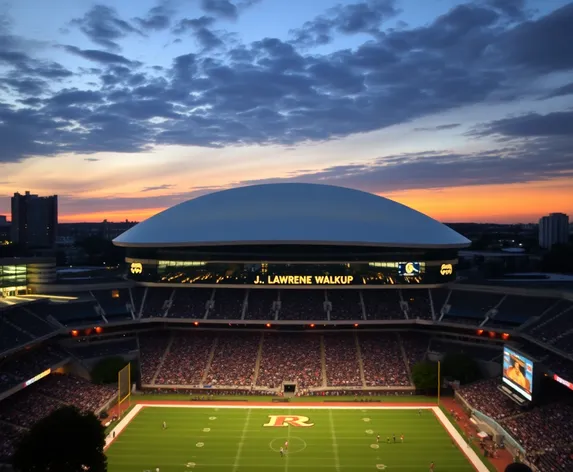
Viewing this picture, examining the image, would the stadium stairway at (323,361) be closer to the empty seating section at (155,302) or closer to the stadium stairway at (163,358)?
the stadium stairway at (163,358)

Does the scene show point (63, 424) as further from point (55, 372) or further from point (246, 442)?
point (55, 372)

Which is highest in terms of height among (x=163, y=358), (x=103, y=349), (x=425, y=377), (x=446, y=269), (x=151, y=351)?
(x=446, y=269)

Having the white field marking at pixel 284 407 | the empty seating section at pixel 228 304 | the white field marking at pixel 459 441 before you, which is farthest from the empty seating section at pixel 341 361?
the empty seating section at pixel 228 304

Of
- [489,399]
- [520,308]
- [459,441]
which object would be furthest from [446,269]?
[459,441]

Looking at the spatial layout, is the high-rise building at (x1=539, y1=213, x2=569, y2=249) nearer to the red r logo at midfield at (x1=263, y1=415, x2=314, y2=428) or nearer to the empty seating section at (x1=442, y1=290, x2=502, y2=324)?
the empty seating section at (x1=442, y1=290, x2=502, y2=324)

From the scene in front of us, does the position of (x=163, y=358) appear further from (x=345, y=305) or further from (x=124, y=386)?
(x=345, y=305)

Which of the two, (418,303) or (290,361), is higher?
(418,303)
